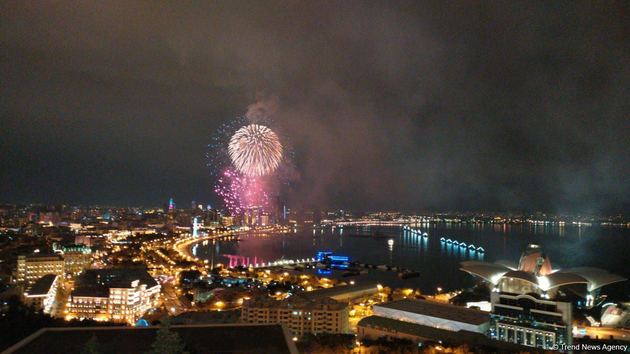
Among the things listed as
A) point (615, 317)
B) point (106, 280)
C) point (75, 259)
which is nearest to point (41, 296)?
point (106, 280)

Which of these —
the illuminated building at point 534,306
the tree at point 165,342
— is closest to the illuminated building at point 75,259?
the illuminated building at point 534,306

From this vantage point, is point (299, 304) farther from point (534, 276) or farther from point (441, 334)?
point (534, 276)

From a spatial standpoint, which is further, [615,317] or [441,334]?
[615,317]

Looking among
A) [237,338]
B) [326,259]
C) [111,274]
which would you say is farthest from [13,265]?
[237,338]

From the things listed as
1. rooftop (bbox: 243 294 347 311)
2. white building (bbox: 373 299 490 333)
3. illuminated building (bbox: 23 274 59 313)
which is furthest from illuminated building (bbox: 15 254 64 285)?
white building (bbox: 373 299 490 333)

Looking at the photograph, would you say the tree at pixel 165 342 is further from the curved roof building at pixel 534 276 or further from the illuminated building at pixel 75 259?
the illuminated building at pixel 75 259

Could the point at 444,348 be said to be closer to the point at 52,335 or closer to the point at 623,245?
the point at 52,335
